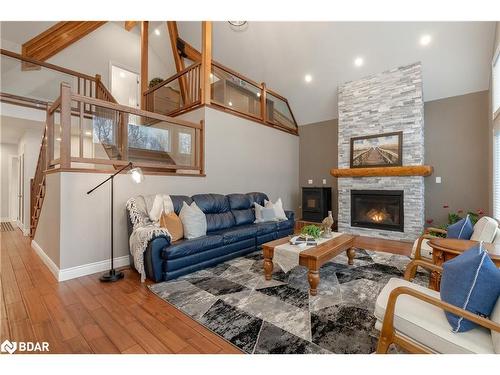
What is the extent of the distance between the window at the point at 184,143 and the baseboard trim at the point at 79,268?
6.80 feet

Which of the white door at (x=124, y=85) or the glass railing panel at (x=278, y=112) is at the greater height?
the white door at (x=124, y=85)

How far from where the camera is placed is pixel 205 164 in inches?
181

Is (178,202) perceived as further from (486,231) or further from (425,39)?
(425,39)

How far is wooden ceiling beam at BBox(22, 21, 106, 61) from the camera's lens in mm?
5581

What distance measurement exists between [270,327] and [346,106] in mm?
5185

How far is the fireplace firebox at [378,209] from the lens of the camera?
4.87 m

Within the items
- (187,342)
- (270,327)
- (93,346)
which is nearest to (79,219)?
(93,346)

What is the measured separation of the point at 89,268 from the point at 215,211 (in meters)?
1.92

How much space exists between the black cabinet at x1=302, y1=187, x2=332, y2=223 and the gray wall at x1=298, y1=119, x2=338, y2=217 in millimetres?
326

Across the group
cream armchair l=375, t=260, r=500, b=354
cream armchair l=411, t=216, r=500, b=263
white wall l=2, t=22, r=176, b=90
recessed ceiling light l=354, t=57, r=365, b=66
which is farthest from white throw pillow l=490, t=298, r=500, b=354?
white wall l=2, t=22, r=176, b=90

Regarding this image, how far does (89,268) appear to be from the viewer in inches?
118

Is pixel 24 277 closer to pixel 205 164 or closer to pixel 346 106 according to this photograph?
pixel 205 164

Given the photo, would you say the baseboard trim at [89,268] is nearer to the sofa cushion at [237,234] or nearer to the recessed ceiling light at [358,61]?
the sofa cushion at [237,234]

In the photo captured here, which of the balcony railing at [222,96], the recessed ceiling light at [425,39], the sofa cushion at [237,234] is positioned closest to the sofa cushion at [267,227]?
the sofa cushion at [237,234]
